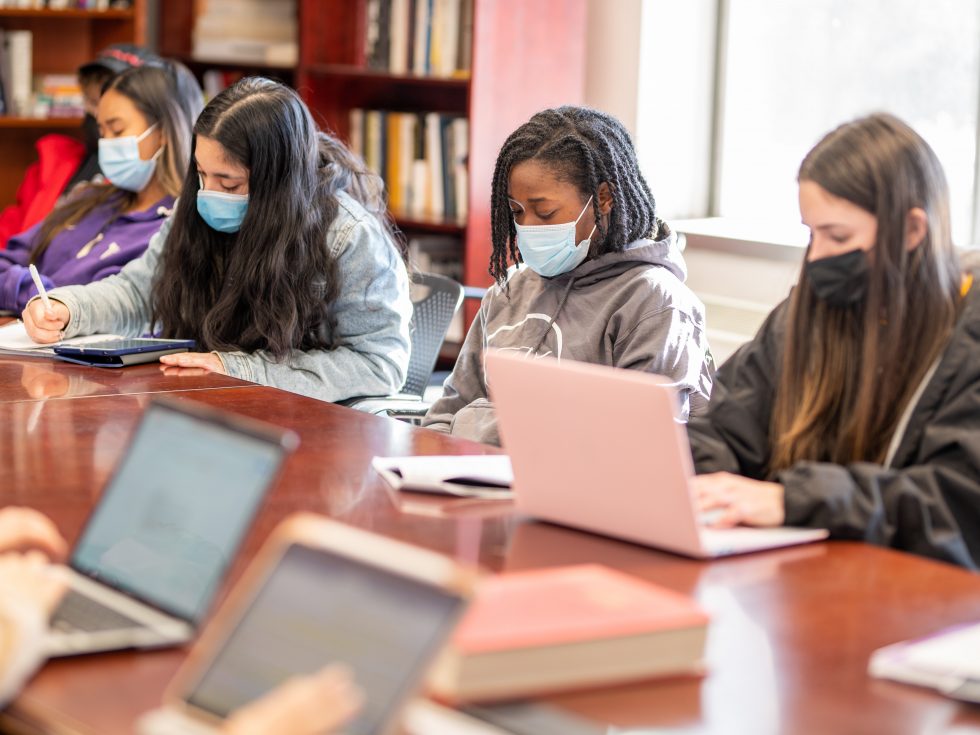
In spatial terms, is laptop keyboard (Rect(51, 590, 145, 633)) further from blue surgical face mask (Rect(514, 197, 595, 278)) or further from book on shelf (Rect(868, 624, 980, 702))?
blue surgical face mask (Rect(514, 197, 595, 278))

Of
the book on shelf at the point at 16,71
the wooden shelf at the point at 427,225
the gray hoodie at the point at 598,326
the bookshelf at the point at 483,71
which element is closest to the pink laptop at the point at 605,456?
the gray hoodie at the point at 598,326

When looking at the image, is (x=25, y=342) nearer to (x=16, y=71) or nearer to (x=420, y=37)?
(x=420, y=37)

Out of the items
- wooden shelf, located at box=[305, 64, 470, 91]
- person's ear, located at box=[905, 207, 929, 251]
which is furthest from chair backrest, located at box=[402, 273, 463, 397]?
person's ear, located at box=[905, 207, 929, 251]

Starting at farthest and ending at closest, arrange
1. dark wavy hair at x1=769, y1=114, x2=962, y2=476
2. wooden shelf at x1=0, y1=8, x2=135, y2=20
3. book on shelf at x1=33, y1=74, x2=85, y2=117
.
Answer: book on shelf at x1=33, y1=74, x2=85, y2=117 → wooden shelf at x1=0, y1=8, x2=135, y2=20 → dark wavy hair at x1=769, y1=114, x2=962, y2=476

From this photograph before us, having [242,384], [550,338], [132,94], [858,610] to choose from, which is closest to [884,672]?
[858,610]

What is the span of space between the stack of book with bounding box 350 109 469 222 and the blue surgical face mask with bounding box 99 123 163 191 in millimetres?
1098

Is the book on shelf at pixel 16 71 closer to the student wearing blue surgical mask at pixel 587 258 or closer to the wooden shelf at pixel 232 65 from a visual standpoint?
the wooden shelf at pixel 232 65

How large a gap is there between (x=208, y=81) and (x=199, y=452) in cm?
385

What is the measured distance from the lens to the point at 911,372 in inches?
64.8

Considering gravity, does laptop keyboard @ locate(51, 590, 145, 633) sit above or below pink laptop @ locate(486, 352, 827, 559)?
below

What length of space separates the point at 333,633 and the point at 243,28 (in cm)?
410

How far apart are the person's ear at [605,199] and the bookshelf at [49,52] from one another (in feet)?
9.88

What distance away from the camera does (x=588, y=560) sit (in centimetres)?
142

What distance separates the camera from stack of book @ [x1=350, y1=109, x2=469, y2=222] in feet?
13.5
